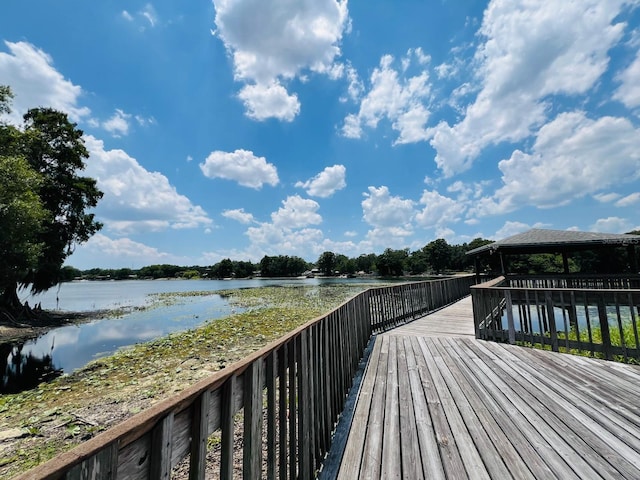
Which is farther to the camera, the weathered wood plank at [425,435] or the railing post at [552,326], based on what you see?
the railing post at [552,326]

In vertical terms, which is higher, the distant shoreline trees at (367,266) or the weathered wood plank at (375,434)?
the distant shoreline trees at (367,266)

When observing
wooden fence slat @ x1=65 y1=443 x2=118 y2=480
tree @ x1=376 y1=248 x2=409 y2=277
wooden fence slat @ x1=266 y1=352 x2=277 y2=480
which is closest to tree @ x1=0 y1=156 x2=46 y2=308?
wooden fence slat @ x1=266 y1=352 x2=277 y2=480

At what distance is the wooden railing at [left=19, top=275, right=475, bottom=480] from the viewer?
81cm

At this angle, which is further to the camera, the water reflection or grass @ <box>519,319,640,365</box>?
the water reflection

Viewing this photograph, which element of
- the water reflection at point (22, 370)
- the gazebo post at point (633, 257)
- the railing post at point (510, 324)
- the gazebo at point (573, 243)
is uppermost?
the gazebo at point (573, 243)

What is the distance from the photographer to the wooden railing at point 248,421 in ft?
2.64

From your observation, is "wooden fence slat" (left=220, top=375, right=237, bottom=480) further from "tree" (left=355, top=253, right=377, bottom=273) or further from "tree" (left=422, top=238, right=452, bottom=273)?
"tree" (left=355, top=253, right=377, bottom=273)

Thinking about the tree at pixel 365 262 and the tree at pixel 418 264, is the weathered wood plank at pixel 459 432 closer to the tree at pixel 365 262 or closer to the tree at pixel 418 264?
the tree at pixel 418 264

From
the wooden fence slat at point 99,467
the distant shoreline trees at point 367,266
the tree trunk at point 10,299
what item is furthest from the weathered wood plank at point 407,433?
the distant shoreline trees at point 367,266

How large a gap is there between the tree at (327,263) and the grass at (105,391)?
9829 centimetres

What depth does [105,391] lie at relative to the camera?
6344 mm

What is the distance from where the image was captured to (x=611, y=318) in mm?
13969

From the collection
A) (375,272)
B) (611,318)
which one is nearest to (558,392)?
(611,318)

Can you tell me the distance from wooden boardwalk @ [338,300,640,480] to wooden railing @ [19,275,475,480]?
42cm
